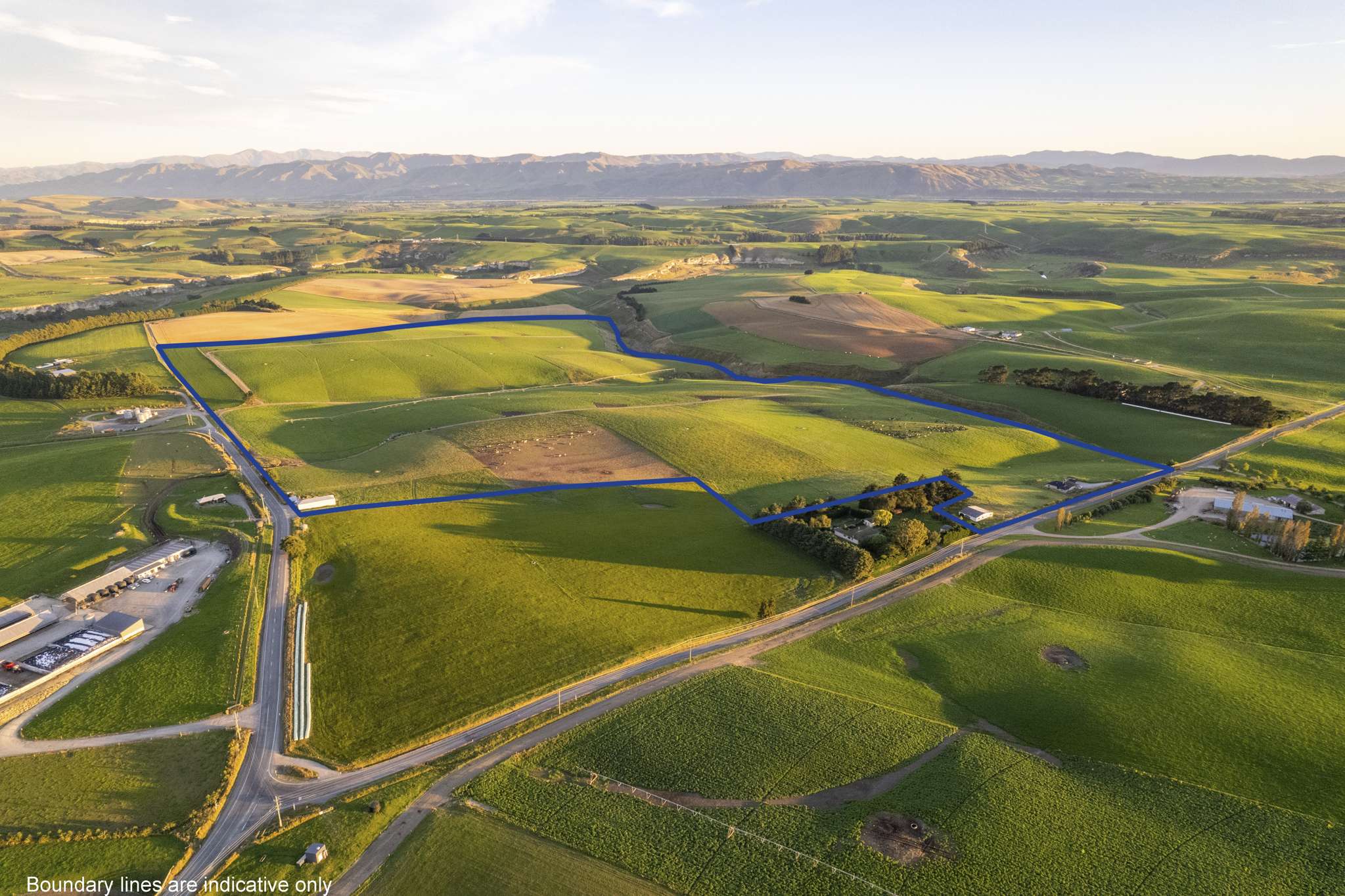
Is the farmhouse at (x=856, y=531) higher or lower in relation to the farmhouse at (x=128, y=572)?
higher

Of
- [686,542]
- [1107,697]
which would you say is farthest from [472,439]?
[1107,697]

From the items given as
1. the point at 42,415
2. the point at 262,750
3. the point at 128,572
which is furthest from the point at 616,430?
the point at 42,415

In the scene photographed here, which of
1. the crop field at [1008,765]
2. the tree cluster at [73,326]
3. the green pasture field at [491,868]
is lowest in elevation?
the green pasture field at [491,868]

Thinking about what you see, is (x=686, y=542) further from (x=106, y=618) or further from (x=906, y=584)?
(x=106, y=618)

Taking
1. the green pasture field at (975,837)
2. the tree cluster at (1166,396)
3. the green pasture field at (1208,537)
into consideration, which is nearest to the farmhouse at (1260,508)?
the green pasture field at (1208,537)

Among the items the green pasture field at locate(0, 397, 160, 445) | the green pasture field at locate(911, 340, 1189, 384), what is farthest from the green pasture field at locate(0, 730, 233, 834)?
the green pasture field at locate(911, 340, 1189, 384)

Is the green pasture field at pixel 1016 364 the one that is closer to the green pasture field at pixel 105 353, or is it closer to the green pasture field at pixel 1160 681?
the green pasture field at pixel 1160 681
